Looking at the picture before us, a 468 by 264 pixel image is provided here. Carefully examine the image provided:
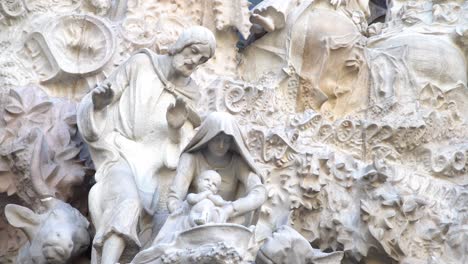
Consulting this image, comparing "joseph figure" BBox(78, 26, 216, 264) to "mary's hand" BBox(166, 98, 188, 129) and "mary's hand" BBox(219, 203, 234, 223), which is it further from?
"mary's hand" BBox(219, 203, 234, 223)

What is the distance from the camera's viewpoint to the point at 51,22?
32.7 feet

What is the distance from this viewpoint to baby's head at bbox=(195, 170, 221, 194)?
8.64 m

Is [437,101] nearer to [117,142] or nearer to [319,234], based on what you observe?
[319,234]

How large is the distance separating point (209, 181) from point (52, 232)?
954 mm

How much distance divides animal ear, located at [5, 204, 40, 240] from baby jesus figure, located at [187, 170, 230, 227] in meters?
0.97

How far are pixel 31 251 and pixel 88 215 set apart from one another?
0.54 m

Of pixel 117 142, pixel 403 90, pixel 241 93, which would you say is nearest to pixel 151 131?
pixel 117 142

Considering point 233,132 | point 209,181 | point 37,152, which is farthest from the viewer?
point 37,152

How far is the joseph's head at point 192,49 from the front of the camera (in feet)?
29.9

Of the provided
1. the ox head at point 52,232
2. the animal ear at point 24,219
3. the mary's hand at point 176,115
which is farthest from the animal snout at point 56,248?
the mary's hand at point 176,115

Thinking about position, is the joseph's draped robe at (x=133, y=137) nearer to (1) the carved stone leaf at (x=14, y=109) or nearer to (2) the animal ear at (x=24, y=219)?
(2) the animal ear at (x=24, y=219)

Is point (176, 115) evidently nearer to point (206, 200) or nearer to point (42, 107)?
point (206, 200)

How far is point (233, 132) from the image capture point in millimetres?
8867

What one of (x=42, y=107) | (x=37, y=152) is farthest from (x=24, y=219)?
(x=42, y=107)
